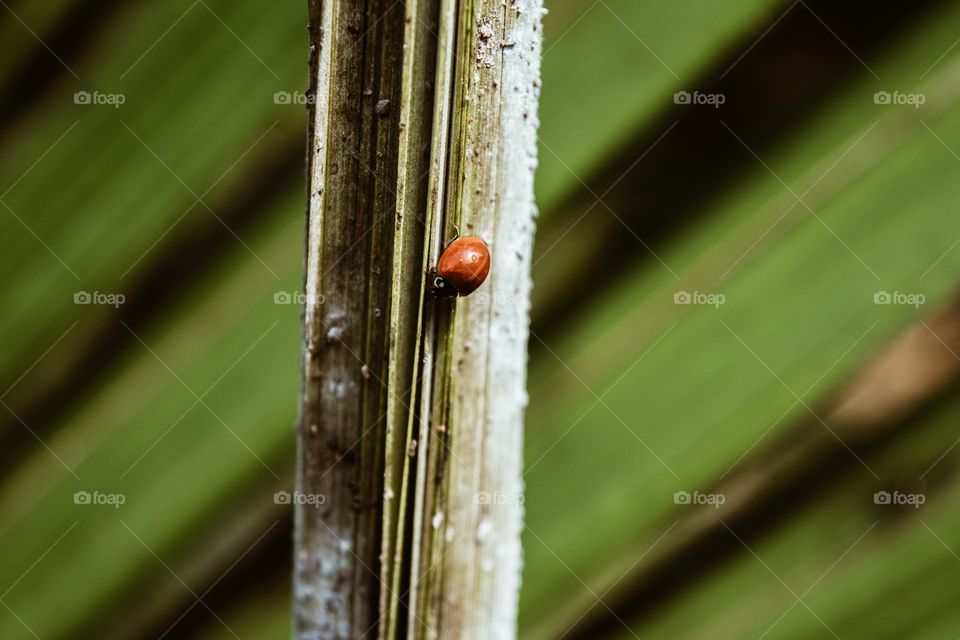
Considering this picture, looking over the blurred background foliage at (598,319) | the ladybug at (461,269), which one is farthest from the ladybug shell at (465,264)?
the blurred background foliage at (598,319)

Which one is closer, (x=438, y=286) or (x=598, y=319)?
(x=438, y=286)

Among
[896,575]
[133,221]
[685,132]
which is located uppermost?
[685,132]

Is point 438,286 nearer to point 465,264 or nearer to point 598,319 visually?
point 465,264

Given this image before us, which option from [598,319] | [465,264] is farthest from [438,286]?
[598,319]

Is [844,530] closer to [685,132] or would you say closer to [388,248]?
[685,132]

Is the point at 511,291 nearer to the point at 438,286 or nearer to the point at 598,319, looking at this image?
the point at 438,286

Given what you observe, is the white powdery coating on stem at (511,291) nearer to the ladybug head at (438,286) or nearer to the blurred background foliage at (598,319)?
the ladybug head at (438,286)

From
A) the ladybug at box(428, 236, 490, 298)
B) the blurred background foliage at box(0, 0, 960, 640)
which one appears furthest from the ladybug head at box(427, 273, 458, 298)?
the blurred background foliage at box(0, 0, 960, 640)

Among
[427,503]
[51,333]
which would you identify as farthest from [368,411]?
[51,333]
